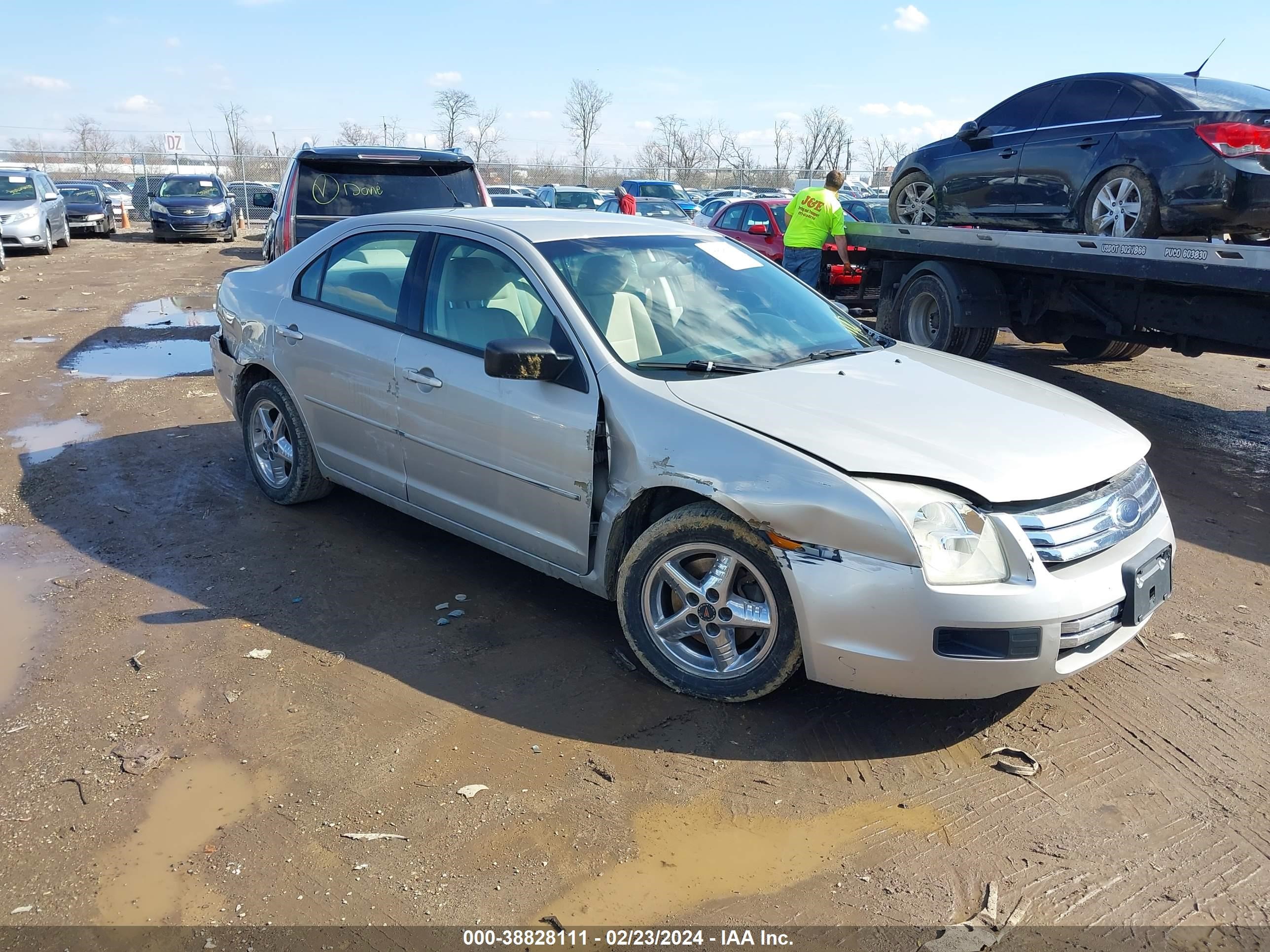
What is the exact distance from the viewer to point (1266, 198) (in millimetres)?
6703

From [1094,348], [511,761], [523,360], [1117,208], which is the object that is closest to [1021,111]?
[1117,208]

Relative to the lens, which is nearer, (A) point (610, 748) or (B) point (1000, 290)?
(A) point (610, 748)

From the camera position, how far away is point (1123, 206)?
774 cm

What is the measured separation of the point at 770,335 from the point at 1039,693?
1.82m

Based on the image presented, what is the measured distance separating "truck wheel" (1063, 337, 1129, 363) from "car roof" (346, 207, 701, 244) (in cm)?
647

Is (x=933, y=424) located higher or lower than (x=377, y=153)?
lower

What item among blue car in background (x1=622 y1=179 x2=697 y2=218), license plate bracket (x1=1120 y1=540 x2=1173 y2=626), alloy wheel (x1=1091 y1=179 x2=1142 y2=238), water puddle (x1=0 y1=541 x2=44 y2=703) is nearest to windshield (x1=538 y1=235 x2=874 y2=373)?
license plate bracket (x1=1120 y1=540 x2=1173 y2=626)

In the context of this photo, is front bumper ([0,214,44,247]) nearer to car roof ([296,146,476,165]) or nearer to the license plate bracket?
car roof ([296,146,476,165])

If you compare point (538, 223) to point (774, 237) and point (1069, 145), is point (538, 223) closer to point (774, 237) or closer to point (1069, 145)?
point (1069, 145)

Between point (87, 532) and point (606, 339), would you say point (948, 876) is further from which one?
point (87, 532)

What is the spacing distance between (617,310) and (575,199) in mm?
22670

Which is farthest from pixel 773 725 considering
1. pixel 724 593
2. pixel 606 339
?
pixel 606 339

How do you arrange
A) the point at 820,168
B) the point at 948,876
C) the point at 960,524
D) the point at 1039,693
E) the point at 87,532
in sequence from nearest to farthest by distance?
the point at 948,876, the point at 960,524, the point at 1039,693, the point at 87,532, the point at 820,168

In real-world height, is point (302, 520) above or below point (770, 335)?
below
